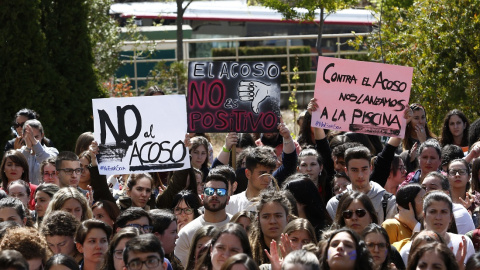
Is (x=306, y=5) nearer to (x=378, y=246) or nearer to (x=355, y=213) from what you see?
(x=355, y=213)

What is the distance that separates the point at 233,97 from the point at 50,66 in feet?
18.0

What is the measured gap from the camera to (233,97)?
11.0 m

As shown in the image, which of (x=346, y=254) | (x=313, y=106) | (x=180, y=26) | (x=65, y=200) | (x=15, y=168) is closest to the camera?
(x=346, y=254)

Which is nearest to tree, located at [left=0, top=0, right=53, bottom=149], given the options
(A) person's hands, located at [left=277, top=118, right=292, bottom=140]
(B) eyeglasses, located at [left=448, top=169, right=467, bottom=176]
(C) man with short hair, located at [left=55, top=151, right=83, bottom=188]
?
(C) man with short hair, located at [left=55, top=151, right=83, bottom=188]

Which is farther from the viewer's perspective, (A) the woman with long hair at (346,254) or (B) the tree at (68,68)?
(B) the tree at (68,68)

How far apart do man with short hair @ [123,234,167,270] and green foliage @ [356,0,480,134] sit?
25.3 feet

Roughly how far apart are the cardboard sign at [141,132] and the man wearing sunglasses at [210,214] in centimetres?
144

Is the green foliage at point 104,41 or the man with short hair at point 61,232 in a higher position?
the green foliage at point 104,41

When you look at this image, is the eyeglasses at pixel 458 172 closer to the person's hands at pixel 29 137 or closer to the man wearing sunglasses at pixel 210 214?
the man wearing sunglasses at pixel 210 214

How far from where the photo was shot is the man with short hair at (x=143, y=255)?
679 cm

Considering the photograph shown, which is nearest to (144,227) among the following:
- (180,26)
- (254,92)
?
(254,92)

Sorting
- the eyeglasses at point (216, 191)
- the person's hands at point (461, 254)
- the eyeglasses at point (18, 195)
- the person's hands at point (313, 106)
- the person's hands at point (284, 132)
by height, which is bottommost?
the person's hands at point (461, 254)

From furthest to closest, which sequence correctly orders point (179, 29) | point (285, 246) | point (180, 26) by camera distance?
point (180, 26)
point (179, 29)
point (285, 246)

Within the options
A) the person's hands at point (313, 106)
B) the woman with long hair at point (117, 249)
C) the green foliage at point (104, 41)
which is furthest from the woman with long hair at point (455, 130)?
the green foliage at point (104, 41)
